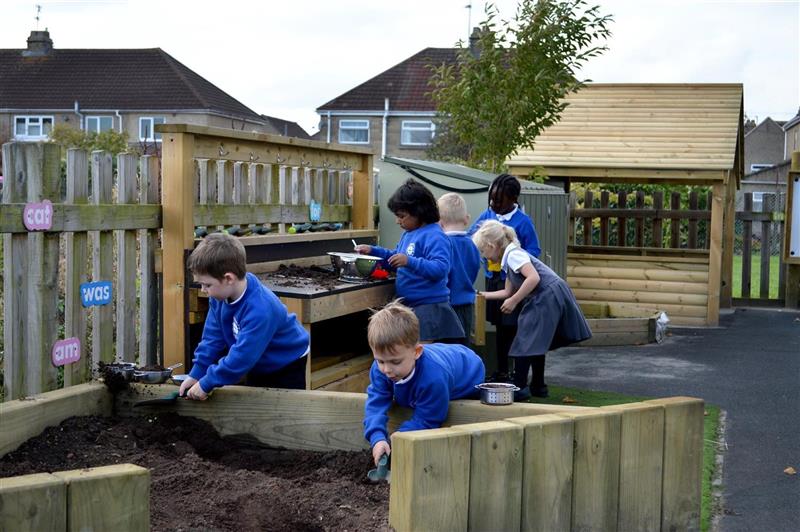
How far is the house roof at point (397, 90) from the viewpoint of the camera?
52.3 metres

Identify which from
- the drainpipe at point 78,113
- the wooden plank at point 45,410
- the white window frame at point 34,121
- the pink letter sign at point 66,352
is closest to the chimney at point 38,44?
the white window frame at point 34,121

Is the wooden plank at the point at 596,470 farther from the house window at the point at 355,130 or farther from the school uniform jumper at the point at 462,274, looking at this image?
the house window at the point at 355,130

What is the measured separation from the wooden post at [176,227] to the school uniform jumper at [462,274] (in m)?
Result: 2.21

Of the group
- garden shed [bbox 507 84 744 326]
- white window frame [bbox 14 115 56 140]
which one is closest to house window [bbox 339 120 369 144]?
white window frame [bbox 14 115 56 140]

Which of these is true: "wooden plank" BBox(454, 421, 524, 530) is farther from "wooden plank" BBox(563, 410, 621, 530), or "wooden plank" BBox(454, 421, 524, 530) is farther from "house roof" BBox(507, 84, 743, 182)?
"house roof" BBox(507, 84, 743, 182)

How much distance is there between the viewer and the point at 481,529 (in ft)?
10.7

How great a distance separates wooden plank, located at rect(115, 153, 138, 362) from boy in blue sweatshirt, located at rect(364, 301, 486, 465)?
85.7 inches

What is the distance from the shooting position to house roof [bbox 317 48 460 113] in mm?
52281

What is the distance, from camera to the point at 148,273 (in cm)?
609

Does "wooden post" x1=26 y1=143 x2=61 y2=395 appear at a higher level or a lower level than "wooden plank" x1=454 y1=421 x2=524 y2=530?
higher

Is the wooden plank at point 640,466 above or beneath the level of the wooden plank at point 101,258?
beneath

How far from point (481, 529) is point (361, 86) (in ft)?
169

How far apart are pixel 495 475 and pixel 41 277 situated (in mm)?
2936

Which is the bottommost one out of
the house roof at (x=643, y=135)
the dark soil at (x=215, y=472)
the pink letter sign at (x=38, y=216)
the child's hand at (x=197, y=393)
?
the dark soil at (x=215, y=472)
